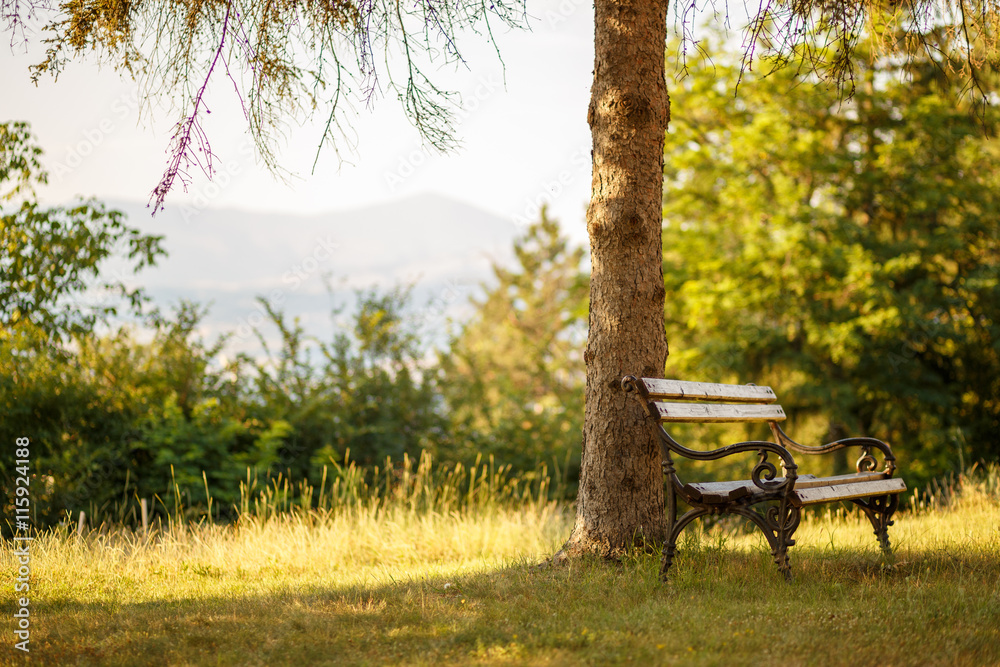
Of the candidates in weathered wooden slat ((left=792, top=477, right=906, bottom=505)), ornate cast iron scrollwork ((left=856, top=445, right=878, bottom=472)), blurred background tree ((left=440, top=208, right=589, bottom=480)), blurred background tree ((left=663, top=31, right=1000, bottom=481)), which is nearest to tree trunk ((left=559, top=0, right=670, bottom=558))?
weathered wooden slat ((left=792, top=477, right=906, bottom=505))

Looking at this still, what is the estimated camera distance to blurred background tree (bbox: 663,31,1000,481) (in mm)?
12422

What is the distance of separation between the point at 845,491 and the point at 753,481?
25.9 inches

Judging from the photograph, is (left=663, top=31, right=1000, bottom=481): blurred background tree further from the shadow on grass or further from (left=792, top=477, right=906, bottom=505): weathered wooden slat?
the shadow on grass

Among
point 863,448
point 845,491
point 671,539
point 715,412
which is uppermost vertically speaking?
point 715,412

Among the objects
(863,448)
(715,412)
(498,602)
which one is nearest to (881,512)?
(863,448)

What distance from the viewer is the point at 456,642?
9.41 feet

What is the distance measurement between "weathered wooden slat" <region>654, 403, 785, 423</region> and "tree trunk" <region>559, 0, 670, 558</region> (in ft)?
0.78

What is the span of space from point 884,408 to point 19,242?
13.8 meters

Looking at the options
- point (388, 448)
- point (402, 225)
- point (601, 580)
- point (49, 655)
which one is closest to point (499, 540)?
point (601, 580)

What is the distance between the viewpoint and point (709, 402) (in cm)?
432

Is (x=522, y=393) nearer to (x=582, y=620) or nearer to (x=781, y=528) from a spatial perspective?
(x=781, y=528)

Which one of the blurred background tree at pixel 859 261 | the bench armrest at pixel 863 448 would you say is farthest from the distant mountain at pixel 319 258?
the blurred background tree at pixel 859 261

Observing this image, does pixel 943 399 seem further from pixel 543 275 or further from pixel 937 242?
pixel 543 275

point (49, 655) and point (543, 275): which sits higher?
point (543, 275)
